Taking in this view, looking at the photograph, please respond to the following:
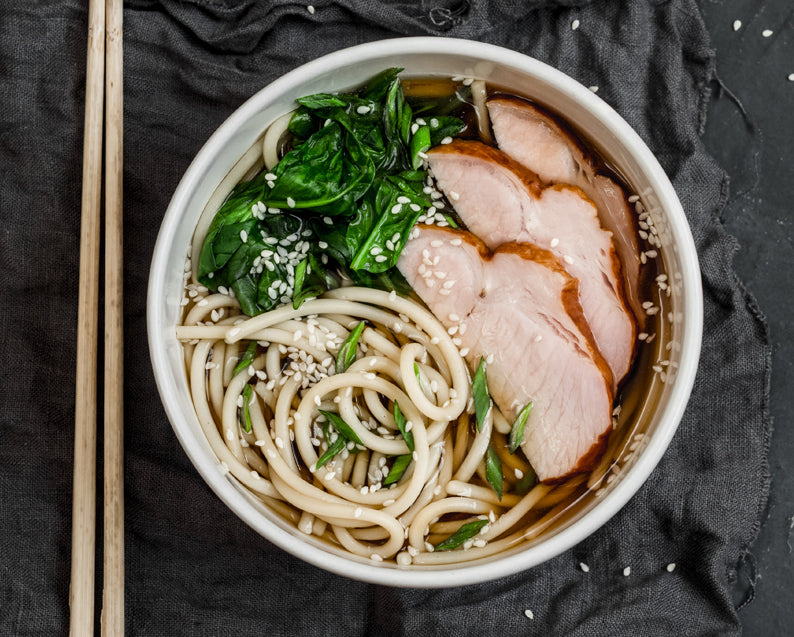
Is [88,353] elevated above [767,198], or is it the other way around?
[767,198]

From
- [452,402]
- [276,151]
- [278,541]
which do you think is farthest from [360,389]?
[276,151]

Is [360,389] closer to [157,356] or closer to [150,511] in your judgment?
[157,356]

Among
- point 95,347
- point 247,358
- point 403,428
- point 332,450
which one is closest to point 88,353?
point 95,347

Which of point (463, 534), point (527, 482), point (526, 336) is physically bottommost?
point (463, 534)

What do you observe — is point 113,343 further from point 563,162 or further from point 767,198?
point 767,198

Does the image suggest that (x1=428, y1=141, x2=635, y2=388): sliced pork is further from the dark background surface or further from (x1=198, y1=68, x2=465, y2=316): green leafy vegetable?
the dark background surface

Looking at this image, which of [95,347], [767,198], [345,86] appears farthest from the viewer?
[767,198]

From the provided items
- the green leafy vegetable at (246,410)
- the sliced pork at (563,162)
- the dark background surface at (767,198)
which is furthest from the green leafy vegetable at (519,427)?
the dark background surface at (767,198)
